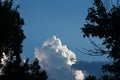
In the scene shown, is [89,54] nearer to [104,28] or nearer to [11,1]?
[104,28]

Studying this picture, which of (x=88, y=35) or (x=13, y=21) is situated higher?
(x=13, y=21)

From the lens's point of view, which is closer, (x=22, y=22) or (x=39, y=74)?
(x=22, y=22)

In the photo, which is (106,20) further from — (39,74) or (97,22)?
(39,74)

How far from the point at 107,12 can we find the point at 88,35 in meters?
1.76

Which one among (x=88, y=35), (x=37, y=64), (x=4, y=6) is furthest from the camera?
(x=37, y=64)

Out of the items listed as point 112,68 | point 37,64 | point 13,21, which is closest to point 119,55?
point 112,68

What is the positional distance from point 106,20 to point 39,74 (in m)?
59.0

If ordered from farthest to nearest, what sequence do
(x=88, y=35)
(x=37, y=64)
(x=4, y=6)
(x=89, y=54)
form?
(x=37, y=64)
(x=4, y=6)
(x=88, y=35)
(x=89, y=54)

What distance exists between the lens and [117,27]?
24.2 m

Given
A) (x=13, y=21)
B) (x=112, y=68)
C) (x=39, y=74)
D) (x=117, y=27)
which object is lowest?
(x=112, y=68)

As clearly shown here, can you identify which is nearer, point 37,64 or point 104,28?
point 104,28

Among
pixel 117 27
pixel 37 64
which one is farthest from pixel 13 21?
pixel 117 27

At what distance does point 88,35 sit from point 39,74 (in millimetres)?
58498

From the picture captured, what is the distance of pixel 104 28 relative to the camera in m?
25.2
